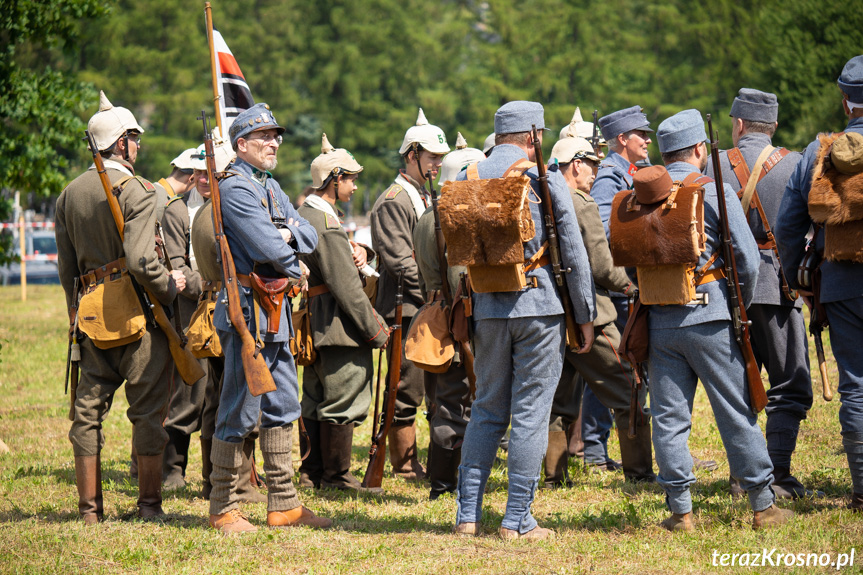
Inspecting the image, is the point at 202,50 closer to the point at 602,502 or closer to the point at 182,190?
the point at 182,190

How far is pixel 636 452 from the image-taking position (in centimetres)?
707

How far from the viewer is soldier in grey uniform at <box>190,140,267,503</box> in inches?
244

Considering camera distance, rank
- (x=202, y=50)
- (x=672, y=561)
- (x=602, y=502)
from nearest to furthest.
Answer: (x=672, y=561)
(x=602, y=502)
(x=202, y=50)

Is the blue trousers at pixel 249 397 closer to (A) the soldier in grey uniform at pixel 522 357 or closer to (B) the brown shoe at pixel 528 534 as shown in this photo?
(A) the soldier in grey uniform at pixel 522 357

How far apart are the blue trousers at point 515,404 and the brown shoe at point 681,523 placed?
0.78m

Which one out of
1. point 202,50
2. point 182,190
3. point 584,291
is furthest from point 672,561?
point 202,50

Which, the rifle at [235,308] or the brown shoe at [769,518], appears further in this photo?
the rifle at [235,308]

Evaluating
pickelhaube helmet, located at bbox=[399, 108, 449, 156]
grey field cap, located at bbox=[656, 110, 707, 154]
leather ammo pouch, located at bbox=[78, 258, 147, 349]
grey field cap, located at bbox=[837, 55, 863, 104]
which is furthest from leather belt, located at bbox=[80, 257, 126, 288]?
grey field cap, located at bbox=[837, 55, 863, 104]

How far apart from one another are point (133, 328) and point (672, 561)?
134 inches

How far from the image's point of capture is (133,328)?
5.99m

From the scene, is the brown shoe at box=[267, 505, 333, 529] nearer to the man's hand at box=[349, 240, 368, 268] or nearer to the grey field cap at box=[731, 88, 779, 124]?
the man's hand at box=[349, 240, 368, 268]

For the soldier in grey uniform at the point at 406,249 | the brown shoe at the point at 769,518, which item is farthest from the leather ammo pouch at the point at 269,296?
the brown shoe at the point at 769,518

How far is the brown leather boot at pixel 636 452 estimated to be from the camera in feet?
23.1

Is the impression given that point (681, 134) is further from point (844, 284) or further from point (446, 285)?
point (446, 285)
